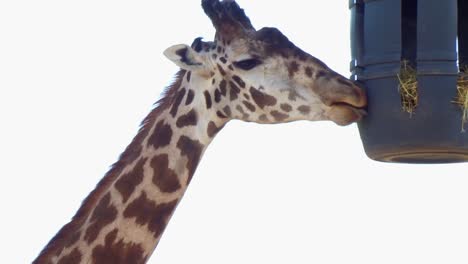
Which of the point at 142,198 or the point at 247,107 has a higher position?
the point at 247,107

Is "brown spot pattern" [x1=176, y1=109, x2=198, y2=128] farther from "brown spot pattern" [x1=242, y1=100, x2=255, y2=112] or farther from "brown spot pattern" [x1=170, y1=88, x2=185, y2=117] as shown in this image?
"brown spot pattern" [x1=242, y1=100, x2=255, y2=112]

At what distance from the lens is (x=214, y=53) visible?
30.2 feet

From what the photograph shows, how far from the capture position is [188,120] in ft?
29.9

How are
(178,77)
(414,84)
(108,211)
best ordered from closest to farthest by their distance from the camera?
(414,84)
(108,211)
(178,77)

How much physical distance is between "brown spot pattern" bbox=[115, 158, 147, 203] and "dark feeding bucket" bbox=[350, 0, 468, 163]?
1833mm

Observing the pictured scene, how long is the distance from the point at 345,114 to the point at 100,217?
2075 millimetres

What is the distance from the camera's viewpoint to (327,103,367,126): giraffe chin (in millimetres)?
8500

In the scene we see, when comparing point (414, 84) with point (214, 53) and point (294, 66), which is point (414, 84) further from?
point (214, 53)

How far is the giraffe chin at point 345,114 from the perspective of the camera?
8500 mm

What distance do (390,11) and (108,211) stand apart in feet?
8.78

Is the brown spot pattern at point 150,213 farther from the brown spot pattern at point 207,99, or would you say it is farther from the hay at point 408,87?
the hay at point 408,87

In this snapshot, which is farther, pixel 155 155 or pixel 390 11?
pixel 155 155

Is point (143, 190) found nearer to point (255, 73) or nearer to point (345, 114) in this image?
point (255, 73)

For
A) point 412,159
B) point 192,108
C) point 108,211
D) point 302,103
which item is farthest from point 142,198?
point 412,159
